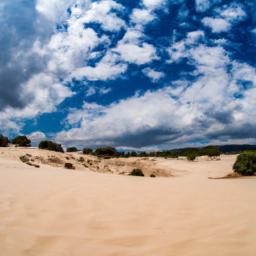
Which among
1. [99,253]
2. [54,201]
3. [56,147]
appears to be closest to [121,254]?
[99,253]

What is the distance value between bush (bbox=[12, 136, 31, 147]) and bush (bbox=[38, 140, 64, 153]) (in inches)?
246

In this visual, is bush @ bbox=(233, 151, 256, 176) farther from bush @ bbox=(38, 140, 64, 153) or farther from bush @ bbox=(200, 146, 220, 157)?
bush @ bbox=(200, 146, 220, 157)

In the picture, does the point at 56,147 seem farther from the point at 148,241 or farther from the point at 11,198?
the point at 148,241

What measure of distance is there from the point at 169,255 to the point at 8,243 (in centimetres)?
171

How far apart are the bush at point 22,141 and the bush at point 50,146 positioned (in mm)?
6245

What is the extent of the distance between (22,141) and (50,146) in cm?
873

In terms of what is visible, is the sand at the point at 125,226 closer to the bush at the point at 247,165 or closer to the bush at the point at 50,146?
the bush at the point at 247,165

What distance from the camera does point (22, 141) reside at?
54.2m

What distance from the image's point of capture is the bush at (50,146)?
47850 mm

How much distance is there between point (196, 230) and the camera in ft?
12.9

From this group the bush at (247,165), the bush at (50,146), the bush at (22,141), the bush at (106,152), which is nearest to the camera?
the bush at (247,165)

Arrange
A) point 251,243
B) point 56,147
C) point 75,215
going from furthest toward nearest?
1. point 56,147
2. point 75,215
3. point 251,243

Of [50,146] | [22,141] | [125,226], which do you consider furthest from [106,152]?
[125,226]

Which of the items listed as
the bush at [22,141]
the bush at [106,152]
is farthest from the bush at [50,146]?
the bush at [106,152]
